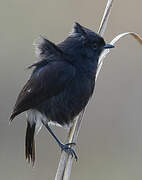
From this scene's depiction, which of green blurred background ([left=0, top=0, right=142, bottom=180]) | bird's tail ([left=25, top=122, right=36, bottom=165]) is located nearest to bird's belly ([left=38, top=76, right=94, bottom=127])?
bird's tail ([left=25, top=122, right=36, bottom=165])

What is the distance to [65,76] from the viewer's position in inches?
217

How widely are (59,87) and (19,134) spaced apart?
170 centimetres

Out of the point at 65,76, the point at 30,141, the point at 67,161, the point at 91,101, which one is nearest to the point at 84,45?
the point at 65,76

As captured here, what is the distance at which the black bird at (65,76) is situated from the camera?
5.50 meters

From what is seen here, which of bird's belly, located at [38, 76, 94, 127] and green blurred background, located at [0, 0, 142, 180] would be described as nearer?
bird's belly, located at [38, 76, 94, 127]

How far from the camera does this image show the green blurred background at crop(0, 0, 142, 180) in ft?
22.8

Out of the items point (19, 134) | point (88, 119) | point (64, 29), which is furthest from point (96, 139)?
point (64, 29)

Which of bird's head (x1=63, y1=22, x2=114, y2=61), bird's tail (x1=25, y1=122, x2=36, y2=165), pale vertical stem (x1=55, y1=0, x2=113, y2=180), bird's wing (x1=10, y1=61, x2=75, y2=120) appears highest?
bird's head (x1=63, y1=22, x2=114, y2=61)

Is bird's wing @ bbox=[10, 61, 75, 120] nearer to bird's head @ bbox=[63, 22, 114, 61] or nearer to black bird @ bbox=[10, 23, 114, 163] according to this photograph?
black bird @ bbox=[10, 23, 114, 163]

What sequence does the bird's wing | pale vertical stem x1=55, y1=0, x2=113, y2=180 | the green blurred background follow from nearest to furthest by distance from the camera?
pale vertical stem x1=55, y1=0, x2=113, y2=180 → the bird's wing → the green blurred background

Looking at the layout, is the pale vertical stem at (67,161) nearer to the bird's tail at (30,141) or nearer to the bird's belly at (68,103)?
the bird's belly at (68,103)

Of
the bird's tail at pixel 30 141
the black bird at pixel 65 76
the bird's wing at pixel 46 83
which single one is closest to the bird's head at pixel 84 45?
the black bird at pixel 65 76

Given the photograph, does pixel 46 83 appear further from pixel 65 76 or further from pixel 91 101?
pixel 91 101

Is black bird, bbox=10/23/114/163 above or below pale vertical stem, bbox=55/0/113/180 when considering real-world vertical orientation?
above
